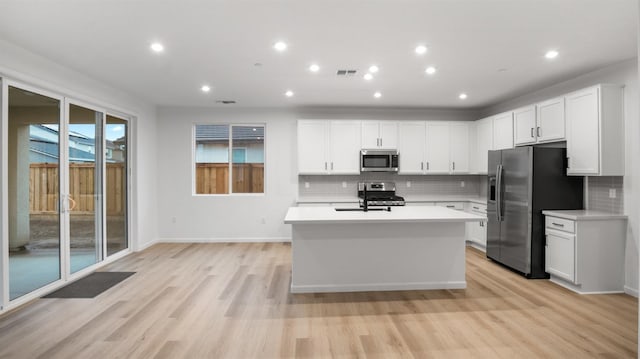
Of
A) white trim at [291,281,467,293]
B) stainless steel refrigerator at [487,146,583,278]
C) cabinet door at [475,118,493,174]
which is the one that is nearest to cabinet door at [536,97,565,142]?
stainless steel refrigerator at [487,146,583,278]

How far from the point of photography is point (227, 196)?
6.45 metres

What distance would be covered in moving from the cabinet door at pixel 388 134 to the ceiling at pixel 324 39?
128 centimetres

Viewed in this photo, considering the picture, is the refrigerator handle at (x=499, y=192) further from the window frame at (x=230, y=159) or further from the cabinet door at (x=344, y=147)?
the window frame at (x=230, y=159)

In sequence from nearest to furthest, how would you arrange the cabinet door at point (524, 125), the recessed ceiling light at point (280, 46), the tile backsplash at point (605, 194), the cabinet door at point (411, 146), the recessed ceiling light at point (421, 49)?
the recessed ceiling light at point (280, 46) → the recessed ceiling light at point (421, 49) → the tile backsplash at point (605, 194) → the cabinet door at point (524, 125) → the cabinet door at point (411, 146)

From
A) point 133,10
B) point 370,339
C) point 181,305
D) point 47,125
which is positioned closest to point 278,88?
point 133,10

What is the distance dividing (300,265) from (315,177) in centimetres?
288

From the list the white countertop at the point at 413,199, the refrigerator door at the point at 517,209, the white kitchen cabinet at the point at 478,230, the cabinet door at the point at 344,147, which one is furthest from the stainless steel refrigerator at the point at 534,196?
the cabinet door at the point at 344,147

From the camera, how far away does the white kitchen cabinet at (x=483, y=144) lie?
5.75m

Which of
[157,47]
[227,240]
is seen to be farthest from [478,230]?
[157,47]

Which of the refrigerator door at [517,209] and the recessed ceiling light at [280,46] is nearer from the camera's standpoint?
the recessed ceiling light at [280,46]

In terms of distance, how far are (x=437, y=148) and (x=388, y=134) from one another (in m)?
0.95

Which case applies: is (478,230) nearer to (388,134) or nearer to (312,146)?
(388,134)

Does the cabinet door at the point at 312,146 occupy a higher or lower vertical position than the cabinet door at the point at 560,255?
higher

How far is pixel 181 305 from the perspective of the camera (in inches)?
135
